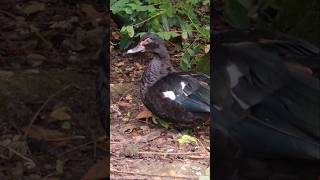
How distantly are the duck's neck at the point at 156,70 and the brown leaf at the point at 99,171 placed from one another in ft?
2.64

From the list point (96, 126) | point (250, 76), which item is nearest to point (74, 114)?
point (96, 126)

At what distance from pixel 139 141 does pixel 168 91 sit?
8.0 inches

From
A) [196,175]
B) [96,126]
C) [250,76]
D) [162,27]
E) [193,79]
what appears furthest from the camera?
[162,27]

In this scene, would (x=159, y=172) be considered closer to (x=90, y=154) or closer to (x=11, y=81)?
(x=90, y=154)

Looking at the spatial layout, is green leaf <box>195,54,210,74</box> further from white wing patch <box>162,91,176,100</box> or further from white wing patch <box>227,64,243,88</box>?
white wing patch <box>227,64,243,88</box>

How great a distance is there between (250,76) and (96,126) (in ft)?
1.22

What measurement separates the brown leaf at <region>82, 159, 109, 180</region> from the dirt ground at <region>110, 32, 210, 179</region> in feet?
1.34

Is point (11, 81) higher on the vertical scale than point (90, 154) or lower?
higher

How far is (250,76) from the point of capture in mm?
1230

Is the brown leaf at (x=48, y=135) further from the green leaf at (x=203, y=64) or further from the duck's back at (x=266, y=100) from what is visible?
the green leaf at (x=203, y=64)

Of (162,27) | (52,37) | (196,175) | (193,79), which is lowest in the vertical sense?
(196,175)

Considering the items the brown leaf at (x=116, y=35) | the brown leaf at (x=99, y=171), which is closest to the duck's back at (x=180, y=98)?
the brown leaf at (x=116, y=35)

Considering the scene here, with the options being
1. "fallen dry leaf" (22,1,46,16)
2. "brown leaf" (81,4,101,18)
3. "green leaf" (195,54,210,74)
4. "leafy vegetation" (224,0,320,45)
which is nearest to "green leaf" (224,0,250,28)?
"leafy vegetation" (224,0,320,45)

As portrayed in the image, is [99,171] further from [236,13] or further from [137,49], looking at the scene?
[137,49]
